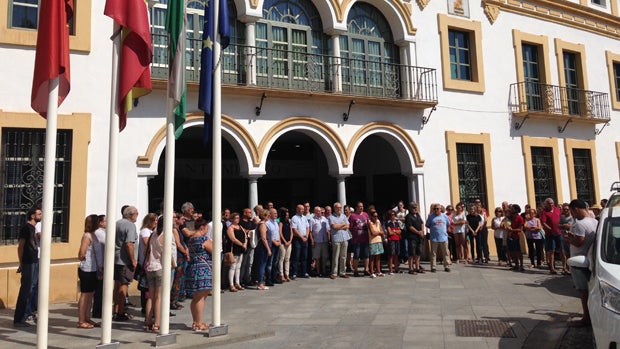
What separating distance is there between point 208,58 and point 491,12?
12187mm

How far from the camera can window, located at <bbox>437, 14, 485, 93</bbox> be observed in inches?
581

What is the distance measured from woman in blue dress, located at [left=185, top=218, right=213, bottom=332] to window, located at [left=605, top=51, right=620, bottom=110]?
1790 centimetres

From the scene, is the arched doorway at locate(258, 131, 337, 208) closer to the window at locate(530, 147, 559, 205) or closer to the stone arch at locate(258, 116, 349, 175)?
the stone arch at locate(258, 116, 349, 175)

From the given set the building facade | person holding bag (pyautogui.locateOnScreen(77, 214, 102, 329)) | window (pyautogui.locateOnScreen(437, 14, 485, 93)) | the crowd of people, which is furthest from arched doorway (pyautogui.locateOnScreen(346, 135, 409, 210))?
person holding bag (pyautogui.locateOnScreen(77, 214, 102, 329))

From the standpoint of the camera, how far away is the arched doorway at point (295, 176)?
632 inches

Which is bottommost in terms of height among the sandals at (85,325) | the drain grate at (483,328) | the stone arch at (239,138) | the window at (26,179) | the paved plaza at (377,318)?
the drain grate at (483,328)

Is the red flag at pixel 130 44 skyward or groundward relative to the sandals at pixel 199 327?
skyward

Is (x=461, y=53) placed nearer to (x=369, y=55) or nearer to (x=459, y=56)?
(x=459, y=56)

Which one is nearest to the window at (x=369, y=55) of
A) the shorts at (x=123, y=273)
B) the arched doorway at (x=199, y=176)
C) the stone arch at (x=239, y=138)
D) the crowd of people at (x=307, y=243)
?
the stone arch at (x=239, y=138)

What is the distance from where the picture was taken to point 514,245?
12008 mm

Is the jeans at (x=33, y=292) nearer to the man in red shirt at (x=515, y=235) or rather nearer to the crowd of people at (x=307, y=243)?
the crowd of people at (x=307, y=243)

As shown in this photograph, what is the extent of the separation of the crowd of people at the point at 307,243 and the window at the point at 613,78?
880cm

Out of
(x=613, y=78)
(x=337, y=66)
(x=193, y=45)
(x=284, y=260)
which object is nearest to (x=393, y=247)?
(x=284, y=260)

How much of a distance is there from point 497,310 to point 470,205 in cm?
726
